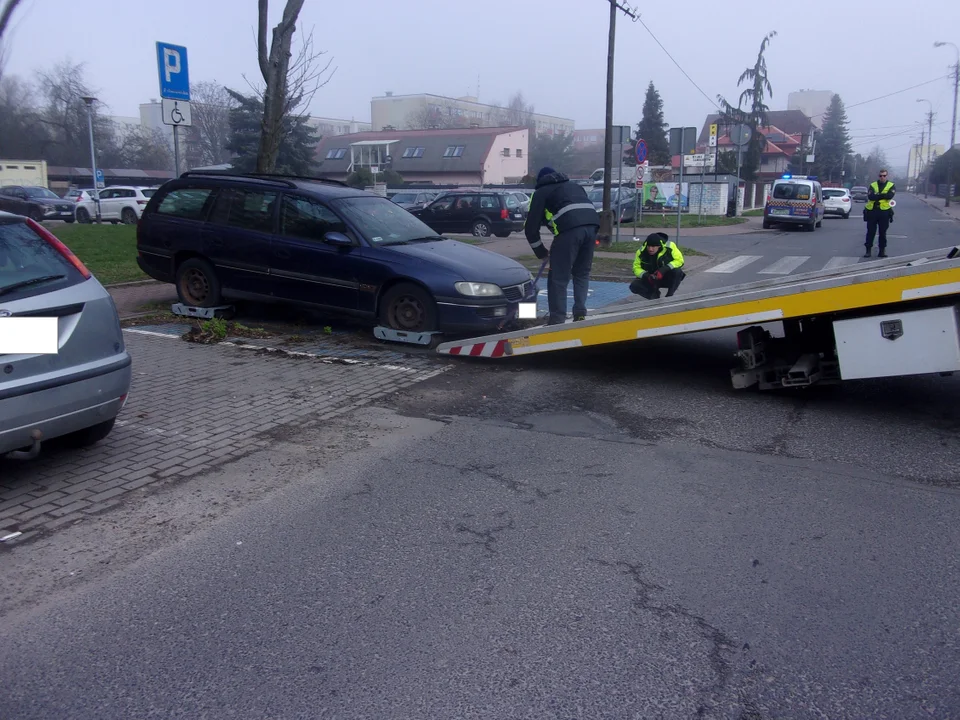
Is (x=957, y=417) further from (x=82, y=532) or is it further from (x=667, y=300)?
(x=82, y=532)

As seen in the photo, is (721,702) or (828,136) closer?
(721,702)

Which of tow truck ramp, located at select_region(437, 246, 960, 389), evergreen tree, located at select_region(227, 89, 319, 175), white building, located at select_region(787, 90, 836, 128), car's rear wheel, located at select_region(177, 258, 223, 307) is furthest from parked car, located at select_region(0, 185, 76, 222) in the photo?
white building, located at select_region(787, 90, 836, 128)

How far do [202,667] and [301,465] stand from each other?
231 centimetres

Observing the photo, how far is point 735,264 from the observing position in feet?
62.1

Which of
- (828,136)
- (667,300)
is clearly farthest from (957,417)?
(828,136)

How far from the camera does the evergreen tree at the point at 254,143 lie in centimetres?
4202

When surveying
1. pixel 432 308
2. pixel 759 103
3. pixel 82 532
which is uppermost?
pixel 759 103

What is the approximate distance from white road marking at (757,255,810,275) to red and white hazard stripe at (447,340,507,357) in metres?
10.9

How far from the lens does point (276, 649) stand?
3.24 m

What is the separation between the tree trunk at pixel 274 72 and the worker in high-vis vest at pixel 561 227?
6855mm

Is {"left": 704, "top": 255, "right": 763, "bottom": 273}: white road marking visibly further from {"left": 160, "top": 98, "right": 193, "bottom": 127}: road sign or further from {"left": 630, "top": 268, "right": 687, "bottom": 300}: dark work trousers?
{"left": 160, "top": 98, "right": 193, "bottom": 127}: road sign

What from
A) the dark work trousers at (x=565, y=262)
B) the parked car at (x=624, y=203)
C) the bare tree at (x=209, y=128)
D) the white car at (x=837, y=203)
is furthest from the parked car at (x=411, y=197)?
the bare tree at (x=209, y=128)

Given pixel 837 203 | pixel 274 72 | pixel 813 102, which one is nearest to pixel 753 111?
pixel 837 203

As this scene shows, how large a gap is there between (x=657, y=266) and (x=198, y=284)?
547 cm
